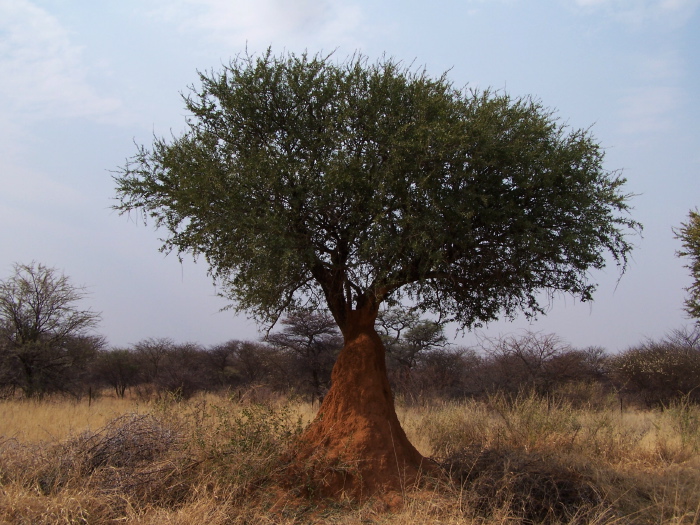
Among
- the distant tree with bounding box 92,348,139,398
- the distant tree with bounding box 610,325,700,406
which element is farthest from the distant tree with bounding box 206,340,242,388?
the distant tree with bounding box 610,325,700,406

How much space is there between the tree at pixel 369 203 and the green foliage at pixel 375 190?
1.1 inches

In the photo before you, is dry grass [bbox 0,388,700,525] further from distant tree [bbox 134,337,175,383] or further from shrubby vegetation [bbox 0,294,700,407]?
distant tree [bbox 134,337,175,383]

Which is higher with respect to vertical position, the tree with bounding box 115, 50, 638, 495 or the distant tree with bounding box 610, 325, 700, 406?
the tree with bounding box 115, 50, 638, 495

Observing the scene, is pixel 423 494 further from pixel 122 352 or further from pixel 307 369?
pixel 122 352

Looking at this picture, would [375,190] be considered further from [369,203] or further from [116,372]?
[116,372]

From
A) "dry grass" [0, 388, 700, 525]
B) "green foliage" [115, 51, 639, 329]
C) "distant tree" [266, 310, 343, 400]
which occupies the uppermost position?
"green foliage" [115, 51, 639, 329]

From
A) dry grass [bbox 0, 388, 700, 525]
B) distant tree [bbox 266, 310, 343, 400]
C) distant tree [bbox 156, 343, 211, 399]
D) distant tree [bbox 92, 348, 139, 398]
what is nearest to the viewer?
dry grass [bbox 0, 388, 700, 525]

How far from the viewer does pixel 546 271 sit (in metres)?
8.18

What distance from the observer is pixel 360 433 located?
7.74 metres

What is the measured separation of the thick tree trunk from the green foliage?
2.64 ft

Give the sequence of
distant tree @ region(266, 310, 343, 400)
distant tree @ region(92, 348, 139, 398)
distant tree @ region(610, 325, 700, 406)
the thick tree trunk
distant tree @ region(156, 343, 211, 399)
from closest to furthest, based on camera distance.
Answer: the thick tree trunk < distant tree @ region(610, 325, 700, 406) < distant tree @ region(266, 310, 343, 400) < distant tree @ region(156, 343, 211, 399) < distant tree @ region(92, 348, 139, 398)

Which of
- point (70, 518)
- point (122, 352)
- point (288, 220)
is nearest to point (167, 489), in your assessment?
point (70, 518)

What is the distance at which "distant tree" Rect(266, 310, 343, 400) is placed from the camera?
76.4 ft

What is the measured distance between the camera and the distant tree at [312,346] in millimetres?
23281
